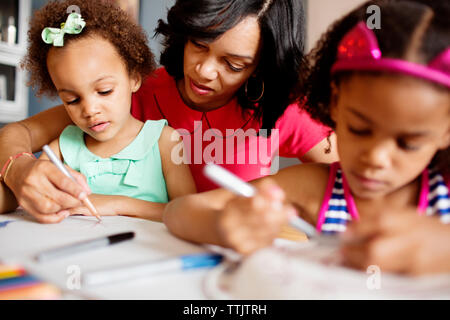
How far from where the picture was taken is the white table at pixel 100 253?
38 cm

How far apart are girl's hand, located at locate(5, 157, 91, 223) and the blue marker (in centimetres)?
30

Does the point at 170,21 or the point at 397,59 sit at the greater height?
the point at 170,21

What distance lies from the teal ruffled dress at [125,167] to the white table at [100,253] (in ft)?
0.68

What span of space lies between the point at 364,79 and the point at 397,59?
1.8 inches

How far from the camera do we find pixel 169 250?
0.50 meters

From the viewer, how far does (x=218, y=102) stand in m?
1.10

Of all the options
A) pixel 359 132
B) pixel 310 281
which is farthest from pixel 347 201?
pixel 310 281

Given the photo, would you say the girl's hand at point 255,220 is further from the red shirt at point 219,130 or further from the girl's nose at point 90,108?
the red shirt at point 219,130

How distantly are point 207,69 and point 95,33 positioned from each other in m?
0.28

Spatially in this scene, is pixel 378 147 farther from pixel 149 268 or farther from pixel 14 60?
pixel 14 60

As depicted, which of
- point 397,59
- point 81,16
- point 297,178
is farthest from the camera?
point 81,16
